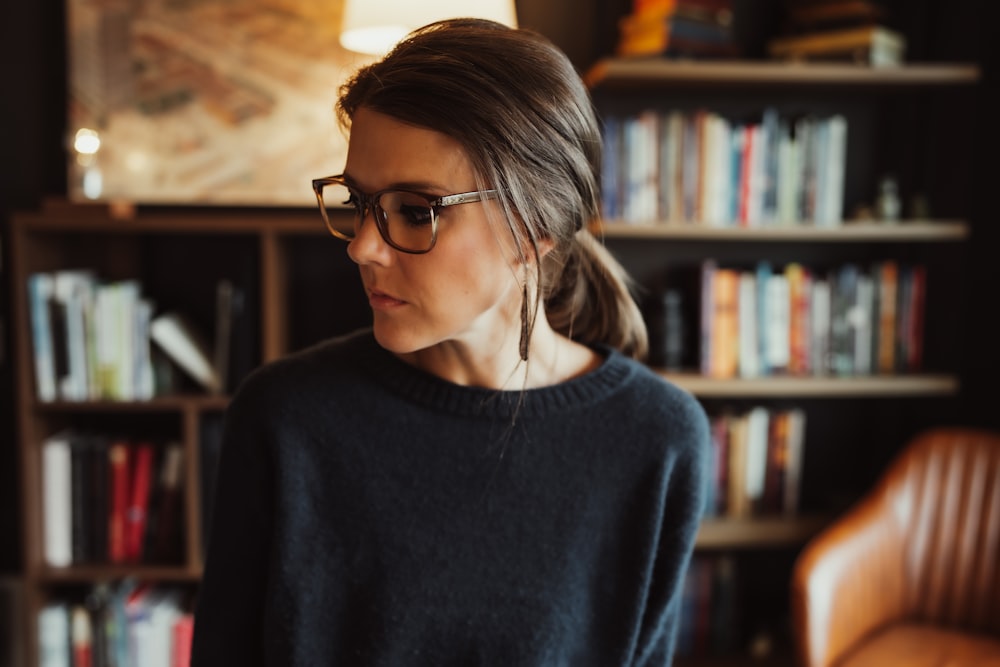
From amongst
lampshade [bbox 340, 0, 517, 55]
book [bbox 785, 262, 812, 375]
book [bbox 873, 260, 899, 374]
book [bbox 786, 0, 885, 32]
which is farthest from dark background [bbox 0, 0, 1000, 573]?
lampshade [bbox 340, 0, 517, 55]

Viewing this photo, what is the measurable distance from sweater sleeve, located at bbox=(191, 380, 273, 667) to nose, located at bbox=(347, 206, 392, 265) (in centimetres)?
28

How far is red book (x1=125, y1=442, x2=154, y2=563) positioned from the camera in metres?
2.13

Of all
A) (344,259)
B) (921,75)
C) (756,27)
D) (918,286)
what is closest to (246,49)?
(344,259)

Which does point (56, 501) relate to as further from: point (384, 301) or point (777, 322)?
point (777, 322)

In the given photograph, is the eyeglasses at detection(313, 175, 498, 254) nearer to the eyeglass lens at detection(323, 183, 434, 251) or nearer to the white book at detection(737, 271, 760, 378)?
the eyeglass lens at detection(323, 183, 434, 251)

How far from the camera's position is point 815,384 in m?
2.17

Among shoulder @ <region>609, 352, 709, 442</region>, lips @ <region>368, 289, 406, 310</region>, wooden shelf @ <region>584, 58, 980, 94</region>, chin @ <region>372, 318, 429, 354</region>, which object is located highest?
wooden shelf @ <region>584, 58, 980, 94</region>

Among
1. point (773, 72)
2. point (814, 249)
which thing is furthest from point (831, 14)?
point (814, 249)

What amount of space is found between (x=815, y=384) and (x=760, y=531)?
44 centimetres

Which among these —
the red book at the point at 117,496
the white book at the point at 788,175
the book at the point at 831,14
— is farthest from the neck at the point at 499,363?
the book at the point at 831,14

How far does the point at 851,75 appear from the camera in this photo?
2.09m

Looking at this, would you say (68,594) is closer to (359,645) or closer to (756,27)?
(359,645)

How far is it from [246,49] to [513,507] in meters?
1.77

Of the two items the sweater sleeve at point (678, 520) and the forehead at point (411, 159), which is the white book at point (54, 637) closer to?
the sweater sleeve at point (678, 520)
